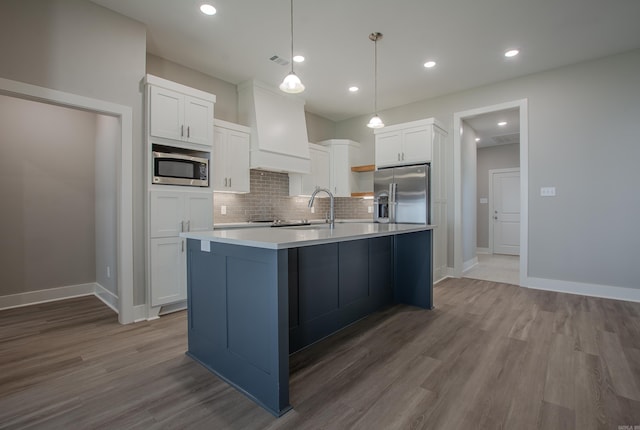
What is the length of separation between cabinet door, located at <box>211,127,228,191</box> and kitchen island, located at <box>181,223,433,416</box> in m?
1.97

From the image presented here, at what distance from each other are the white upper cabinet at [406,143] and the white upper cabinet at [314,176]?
3.83 feet

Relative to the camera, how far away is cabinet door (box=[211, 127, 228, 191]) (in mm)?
4117

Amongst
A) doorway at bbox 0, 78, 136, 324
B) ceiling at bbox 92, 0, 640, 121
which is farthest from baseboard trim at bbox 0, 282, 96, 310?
ceiling at bbox 92, 0, 640, 121

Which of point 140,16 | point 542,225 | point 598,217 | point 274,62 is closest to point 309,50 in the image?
point 274,62

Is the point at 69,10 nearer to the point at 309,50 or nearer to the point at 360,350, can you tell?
the point at 309,50

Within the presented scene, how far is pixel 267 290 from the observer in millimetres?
1685

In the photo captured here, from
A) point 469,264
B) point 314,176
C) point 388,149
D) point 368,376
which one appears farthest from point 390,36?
point 469,264

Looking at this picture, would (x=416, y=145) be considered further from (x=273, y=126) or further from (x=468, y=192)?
(x=273, y=126)

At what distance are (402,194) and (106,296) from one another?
14.6 ft

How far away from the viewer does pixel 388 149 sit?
5160 mm

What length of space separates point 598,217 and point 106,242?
21.1 ft

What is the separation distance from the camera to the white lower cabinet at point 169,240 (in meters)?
3.19

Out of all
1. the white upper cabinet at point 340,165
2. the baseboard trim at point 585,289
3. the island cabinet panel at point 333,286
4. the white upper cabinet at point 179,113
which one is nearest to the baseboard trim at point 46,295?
the white upper cabinet at point 179,113

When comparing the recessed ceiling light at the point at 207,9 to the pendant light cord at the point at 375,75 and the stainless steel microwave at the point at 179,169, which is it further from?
the pendant light cord at the point at 375,75
